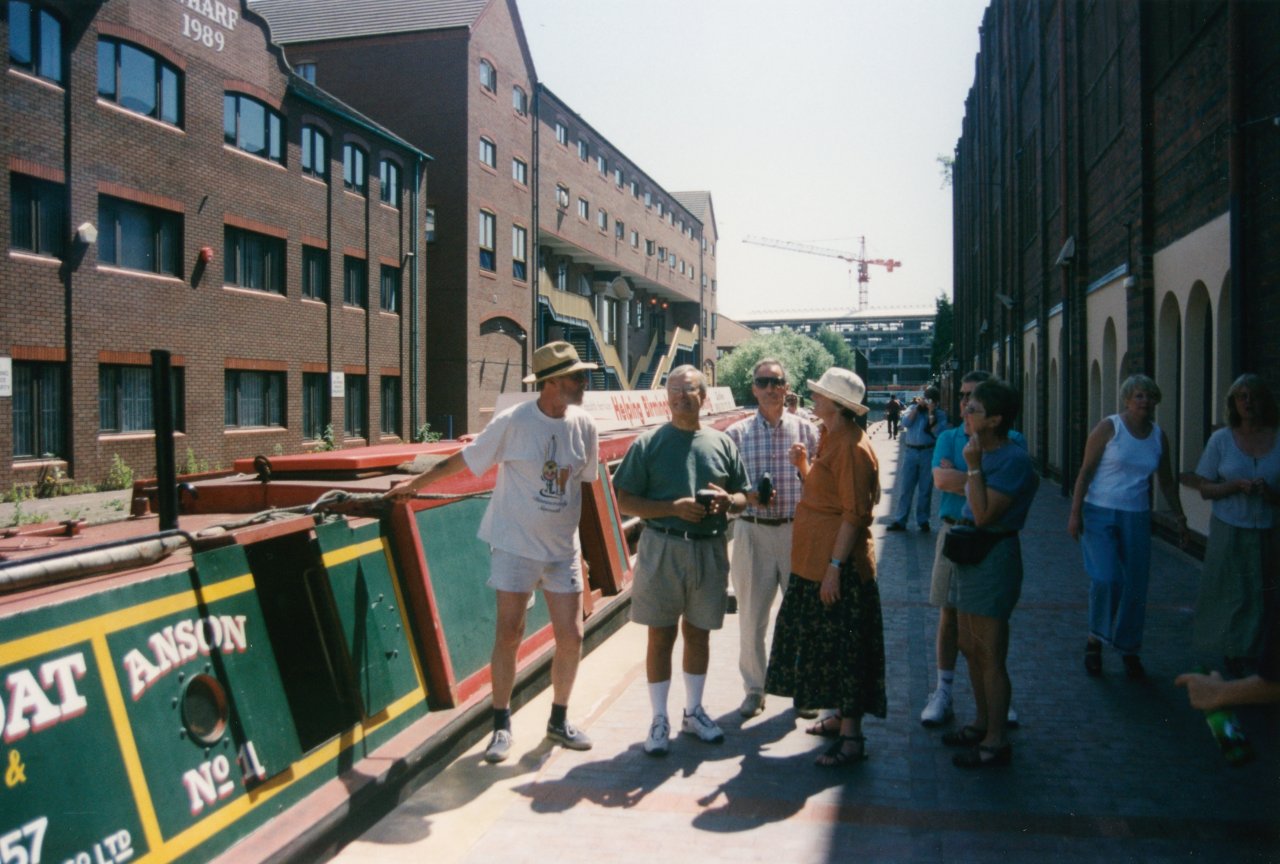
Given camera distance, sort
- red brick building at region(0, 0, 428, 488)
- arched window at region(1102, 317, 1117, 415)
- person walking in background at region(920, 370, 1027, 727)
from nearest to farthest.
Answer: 1. person walking in background at region(920, 370, 1027, 727)
2. arched window at region(1102, 317, 1117, 415)
3. red brick building at region(0, 0, 428, 488)

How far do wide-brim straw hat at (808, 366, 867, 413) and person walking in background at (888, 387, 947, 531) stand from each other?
770cm

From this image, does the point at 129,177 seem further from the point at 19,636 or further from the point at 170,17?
the point at 19,636

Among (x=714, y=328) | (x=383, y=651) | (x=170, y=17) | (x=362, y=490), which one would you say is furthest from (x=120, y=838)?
(x=714, y=328)

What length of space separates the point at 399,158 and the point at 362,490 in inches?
1080

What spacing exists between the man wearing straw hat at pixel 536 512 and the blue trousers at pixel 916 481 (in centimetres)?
836

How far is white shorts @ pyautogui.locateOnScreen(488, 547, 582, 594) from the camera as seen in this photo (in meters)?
4.82

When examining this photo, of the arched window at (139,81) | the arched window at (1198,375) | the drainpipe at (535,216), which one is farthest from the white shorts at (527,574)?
the drainpipe at (535,216)

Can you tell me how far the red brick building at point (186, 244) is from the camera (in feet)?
59.2

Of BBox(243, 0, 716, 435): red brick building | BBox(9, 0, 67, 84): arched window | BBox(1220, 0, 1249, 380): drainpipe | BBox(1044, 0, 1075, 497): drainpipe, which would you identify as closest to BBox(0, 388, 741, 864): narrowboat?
BBox(1220, 0, 1249, 380): drainpipe

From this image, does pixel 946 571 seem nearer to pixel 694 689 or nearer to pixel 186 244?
pixel 694 689

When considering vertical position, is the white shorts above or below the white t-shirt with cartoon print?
below

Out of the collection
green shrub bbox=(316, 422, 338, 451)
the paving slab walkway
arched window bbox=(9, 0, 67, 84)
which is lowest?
the paving slab walkway

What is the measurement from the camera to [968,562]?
4816mm

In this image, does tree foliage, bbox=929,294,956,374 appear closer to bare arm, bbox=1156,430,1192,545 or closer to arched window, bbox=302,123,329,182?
arched window, bbox=302,123,329,182
